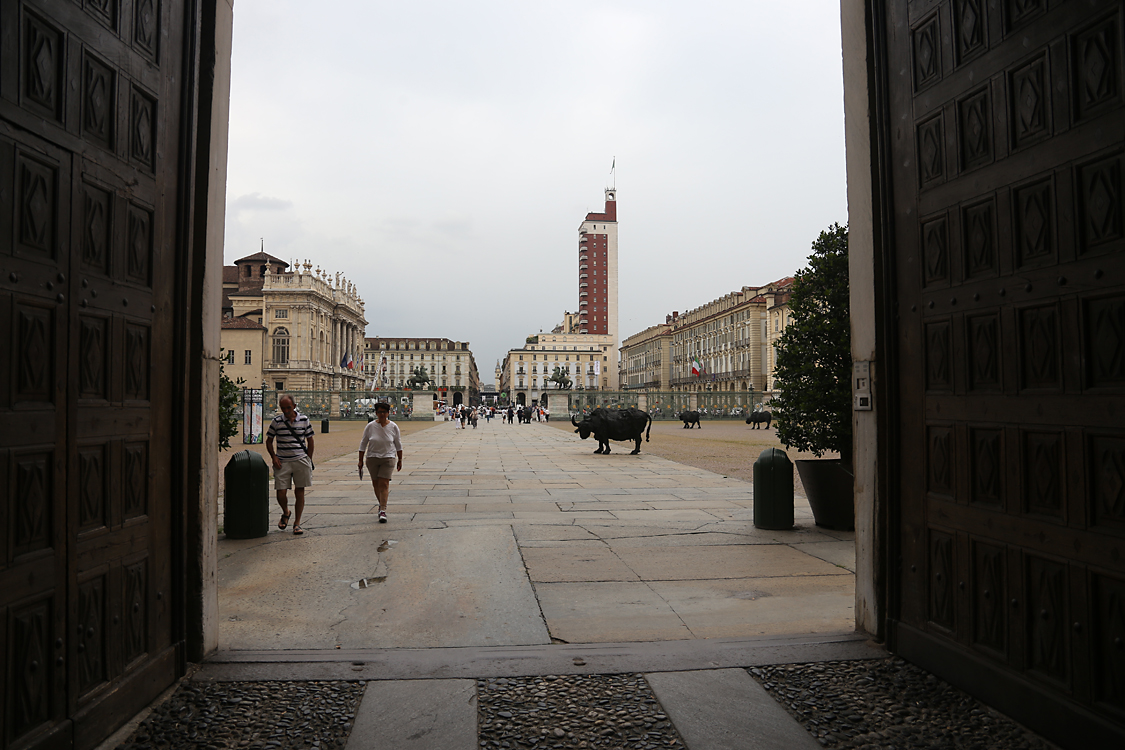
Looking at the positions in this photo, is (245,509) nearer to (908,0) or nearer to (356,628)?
(356,628)

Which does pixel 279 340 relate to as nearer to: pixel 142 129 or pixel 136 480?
pixel 142 129

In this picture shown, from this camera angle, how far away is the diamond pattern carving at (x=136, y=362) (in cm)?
286

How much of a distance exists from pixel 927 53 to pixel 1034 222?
3.84 feet

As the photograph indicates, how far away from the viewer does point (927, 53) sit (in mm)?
3367

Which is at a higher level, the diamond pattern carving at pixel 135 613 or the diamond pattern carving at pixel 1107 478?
the diamond pattern carving at pixel 1107 478

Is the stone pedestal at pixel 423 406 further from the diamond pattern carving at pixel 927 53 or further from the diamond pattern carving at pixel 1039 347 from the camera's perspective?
the diamond pattern carving at pixel 1039 347

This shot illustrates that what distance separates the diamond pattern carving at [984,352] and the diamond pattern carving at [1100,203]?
1.64 ft

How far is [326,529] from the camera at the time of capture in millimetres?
7496

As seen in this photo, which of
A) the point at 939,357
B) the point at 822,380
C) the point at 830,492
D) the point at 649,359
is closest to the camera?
the point at 939,357

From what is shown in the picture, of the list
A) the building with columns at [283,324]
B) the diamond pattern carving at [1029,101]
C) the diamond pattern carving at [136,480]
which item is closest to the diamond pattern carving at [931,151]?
the diamond pattern carving at [1029,101]

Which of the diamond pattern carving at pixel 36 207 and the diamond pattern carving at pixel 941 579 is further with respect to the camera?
the diamond pattern carving at pixel 941 579

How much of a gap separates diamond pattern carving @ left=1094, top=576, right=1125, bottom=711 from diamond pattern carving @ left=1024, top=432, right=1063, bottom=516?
295 mm

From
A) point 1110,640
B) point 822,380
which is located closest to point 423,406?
point 822,380

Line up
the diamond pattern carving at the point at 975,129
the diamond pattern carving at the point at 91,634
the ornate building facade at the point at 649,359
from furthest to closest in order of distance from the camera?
the ornate building facade at the point at 649,359 → the diamond pattern carving at the point at 975,129 → the diamond pattern carving at the point at 91,634
